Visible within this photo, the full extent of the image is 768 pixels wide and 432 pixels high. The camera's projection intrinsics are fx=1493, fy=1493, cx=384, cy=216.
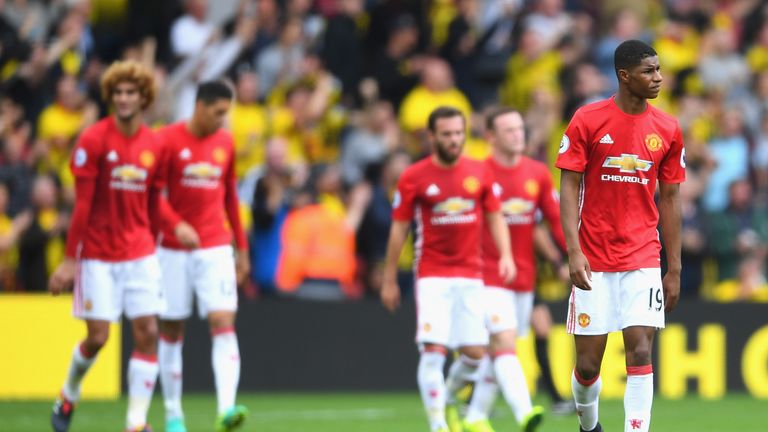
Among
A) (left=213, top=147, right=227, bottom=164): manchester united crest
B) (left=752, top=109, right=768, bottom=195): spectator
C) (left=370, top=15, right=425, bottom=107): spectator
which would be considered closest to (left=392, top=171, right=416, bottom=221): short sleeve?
(left=213, top=147, right=227, bottom=164): manchester united crest

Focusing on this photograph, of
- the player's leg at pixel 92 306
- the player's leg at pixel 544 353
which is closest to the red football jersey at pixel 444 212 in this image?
the player's leg at pixel 92 306

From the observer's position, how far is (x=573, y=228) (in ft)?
29.5

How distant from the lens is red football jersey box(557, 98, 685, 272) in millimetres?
9117

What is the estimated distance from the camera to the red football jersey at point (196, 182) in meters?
11.8

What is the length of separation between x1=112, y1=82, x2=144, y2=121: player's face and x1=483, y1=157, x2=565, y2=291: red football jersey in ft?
10.8

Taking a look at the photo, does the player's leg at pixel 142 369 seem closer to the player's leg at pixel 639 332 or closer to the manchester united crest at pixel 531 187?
the manchester united crest at pixel 531 187

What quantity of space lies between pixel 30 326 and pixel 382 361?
391 centimetres

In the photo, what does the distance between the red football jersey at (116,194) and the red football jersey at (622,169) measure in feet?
11.6

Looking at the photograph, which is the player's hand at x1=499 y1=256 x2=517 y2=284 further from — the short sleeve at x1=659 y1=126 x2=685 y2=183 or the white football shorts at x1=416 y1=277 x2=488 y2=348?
the short sleeve at x1=659 y1=126 x2=685 y2=183

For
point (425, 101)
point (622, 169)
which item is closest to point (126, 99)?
point (622, 169)

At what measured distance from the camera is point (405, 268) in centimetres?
1748

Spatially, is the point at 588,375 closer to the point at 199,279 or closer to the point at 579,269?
the point at 579,269

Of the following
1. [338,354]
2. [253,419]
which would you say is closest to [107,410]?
[253,419]

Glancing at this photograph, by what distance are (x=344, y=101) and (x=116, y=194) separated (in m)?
8.01
